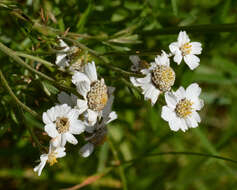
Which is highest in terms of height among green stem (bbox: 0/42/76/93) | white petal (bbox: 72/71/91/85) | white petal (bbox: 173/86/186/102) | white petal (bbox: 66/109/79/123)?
white petal (bbox: 173/86/186/102)

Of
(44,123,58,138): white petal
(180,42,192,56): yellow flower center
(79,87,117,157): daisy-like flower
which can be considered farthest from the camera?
(180,42,192,56): yellow flower center

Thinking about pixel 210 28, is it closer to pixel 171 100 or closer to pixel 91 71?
pixel 171 100

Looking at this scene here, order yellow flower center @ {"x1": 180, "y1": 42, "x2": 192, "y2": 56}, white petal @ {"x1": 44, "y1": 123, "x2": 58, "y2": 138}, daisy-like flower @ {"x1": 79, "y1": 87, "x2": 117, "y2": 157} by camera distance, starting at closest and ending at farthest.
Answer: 1. white petal @ {"x1": 44, "y1": 123, "x2": 58, "y2": 138}
2. daisy-like flower @ {"x1": 79, "y1": 87, "x2": 117, "y2": 157}
3. yellow flower center @ {"x1": 180, "y1": 42, "x2": 192, "y2": 56}

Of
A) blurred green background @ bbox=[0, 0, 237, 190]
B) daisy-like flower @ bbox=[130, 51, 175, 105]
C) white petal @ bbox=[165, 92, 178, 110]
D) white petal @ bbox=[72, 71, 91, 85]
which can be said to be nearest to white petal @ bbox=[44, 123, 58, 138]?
blurred green background @ bbox=[0, 0, 237, 190]

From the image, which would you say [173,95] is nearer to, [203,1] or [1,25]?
[1,25]

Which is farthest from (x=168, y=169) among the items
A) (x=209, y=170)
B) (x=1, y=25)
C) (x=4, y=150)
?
(x=1, y=25)

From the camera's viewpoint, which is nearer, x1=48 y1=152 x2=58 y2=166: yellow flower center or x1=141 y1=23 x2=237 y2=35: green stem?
x1=48 y1=152 x2=58 y2=166: yellow flower center

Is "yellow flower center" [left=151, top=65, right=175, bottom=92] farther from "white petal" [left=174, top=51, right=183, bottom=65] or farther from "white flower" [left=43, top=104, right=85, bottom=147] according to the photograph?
"white flower" [left=43, top=104, right=85, bottom=147]

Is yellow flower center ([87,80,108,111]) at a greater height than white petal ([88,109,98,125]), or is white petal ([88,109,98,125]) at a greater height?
yellow flower center ([87,80,108,111])
